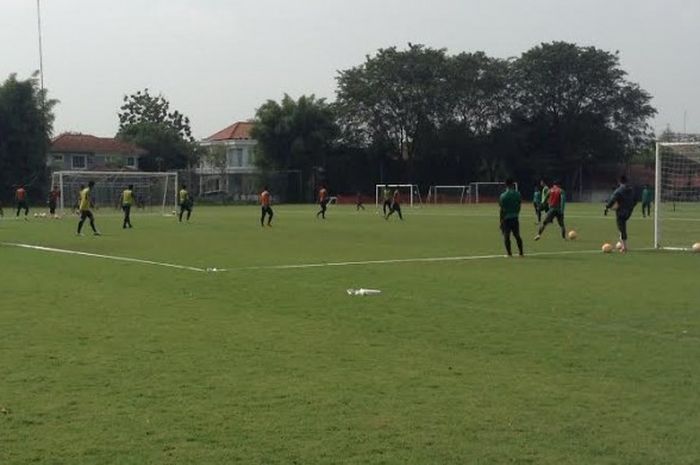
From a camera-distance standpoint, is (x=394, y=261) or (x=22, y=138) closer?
(x=394, y=261)

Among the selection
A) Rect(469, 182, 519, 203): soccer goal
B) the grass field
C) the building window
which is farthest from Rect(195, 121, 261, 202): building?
the grass field

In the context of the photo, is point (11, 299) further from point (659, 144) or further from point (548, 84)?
point (548, 84)

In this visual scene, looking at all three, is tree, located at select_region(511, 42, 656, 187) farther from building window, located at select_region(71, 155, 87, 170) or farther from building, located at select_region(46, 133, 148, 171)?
building window, located at select_region(71, 155, 87, 170)

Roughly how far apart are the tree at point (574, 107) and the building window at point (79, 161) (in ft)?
147

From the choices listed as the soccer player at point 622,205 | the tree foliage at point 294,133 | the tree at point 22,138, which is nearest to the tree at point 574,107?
the tree foliage at point 294,133

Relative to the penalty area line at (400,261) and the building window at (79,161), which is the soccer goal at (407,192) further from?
the penalty area line at (400,261)

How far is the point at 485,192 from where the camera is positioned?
85.6m

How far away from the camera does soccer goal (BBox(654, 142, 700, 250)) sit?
24.6 metres

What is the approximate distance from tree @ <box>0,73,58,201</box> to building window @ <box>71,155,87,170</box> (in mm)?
18290

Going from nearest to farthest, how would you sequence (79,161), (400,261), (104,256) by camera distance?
(400,261) < (104,256) < (79,161)

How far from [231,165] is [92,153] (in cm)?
1642

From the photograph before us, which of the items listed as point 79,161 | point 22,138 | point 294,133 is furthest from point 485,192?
point 79,161

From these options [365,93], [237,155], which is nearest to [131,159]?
[237,155]

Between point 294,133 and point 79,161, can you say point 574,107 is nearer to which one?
point 294,133
